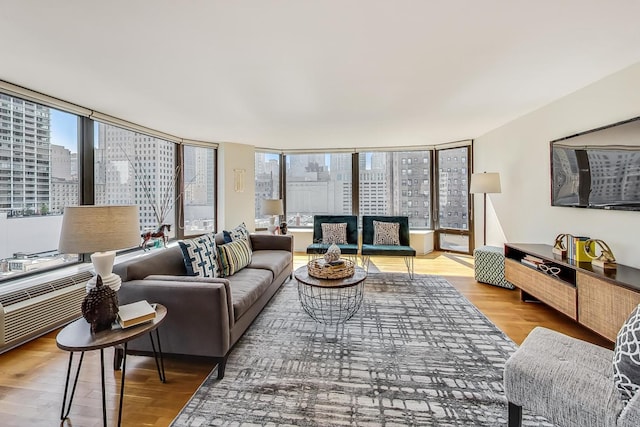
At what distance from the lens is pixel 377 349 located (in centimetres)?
232

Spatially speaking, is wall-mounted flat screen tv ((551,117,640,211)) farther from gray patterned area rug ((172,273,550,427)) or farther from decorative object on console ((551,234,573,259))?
gray patterned area rug ((172,273,550,427))

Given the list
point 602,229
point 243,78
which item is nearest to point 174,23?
point 243,78

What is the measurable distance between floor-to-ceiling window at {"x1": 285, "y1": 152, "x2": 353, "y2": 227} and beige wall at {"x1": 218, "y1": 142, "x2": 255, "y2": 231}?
3.14 feet

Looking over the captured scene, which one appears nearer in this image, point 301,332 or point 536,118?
point 301,332

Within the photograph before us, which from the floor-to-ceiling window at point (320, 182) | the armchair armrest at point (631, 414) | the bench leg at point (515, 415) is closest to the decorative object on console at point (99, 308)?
the bench leg at point (515, 415)

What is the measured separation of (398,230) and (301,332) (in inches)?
108

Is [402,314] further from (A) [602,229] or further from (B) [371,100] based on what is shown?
(B) [371,100]

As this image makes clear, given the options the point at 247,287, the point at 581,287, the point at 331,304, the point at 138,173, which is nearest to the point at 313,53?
the point at 247,287

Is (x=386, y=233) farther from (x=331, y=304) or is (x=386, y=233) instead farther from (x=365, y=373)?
(x=365, y=373)

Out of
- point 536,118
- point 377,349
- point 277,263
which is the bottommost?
point 377,349

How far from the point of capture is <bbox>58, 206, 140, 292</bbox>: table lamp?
161 cm

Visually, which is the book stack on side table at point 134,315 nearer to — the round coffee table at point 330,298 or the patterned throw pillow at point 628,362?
the round coffee table at point 330,298

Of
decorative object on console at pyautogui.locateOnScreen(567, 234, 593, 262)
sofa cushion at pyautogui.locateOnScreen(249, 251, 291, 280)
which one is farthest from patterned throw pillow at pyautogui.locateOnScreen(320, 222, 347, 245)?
decorative object on console at pyautogui.locateOnScreen(567, 234, 593, 262)

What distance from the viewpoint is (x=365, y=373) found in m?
2.00
